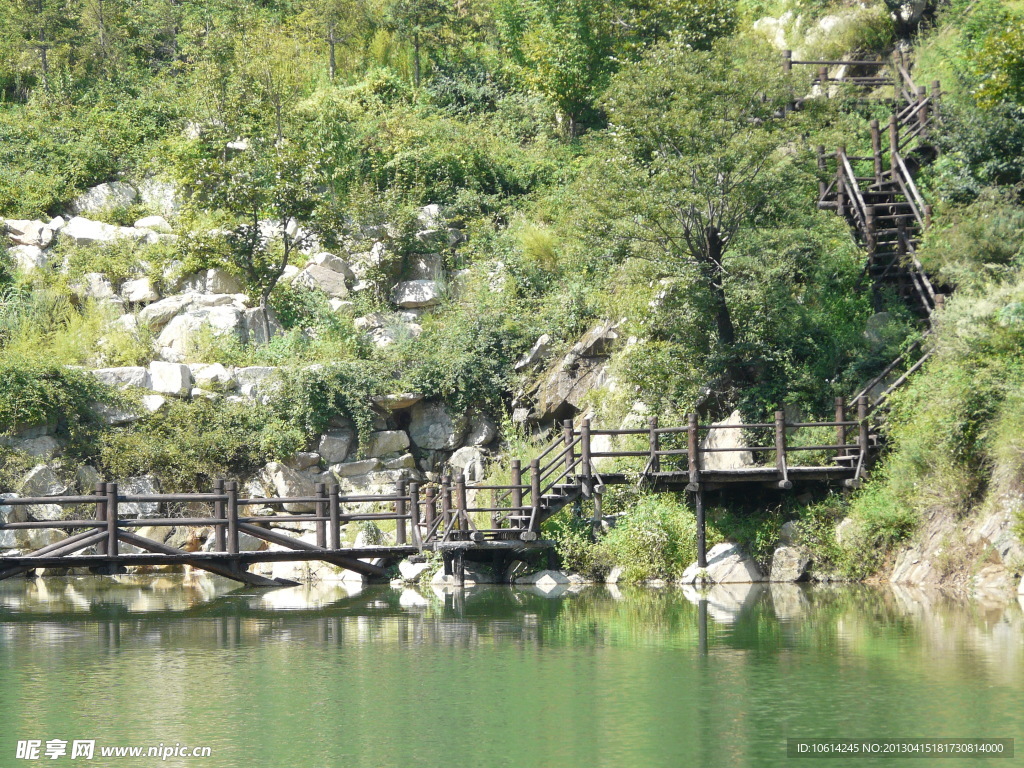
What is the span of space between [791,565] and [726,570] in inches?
40.7

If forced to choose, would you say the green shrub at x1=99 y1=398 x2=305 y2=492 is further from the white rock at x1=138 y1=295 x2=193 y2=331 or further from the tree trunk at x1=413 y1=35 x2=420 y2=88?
the tree trunk at x1=413 y1=35 x2=420 y2=88

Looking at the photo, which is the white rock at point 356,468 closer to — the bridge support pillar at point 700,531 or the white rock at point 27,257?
the bridge support pillar at point 700,531

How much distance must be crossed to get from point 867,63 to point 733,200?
10.5 metres

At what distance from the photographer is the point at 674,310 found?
22.0 meters

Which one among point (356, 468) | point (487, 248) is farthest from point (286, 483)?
point (487, 248)

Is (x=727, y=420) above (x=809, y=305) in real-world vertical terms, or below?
below

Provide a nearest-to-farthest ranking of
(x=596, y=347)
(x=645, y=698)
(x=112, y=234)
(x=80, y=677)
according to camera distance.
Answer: (x=645, y=698)
(x=80, y=677)
(x=596, y=347)
(x=112, y=234)

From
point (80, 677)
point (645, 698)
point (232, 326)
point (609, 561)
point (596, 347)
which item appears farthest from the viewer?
point (232, 326)

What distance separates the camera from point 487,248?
3089cm

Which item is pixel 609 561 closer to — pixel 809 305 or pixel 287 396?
pixel 809 305

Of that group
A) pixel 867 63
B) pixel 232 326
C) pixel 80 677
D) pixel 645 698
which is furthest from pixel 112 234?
pixel 645 698

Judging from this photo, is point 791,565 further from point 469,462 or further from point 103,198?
point 103,198

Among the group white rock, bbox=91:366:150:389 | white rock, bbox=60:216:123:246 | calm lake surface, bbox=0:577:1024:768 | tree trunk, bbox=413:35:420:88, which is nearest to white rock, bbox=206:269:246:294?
white rock, bbox=60:216:123:246

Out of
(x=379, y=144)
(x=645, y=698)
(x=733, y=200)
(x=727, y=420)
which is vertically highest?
(x=379, y=144)
